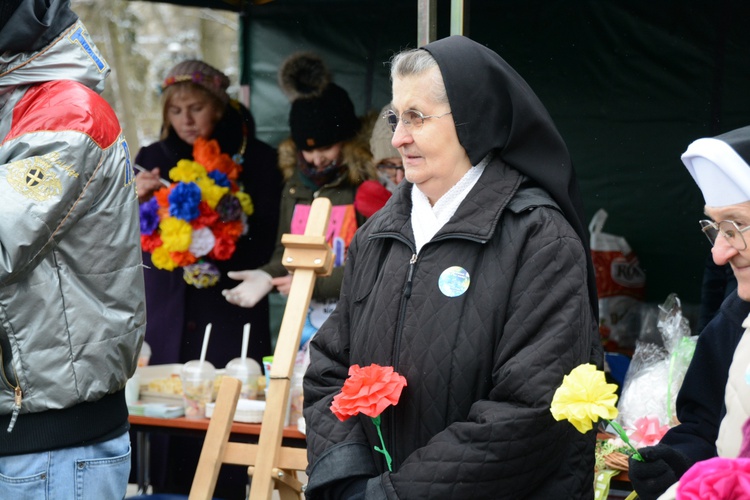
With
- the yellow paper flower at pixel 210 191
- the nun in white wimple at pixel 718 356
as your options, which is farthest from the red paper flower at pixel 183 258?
the nun in white wimple at pixel 718 356

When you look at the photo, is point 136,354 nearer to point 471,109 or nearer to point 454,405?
point 454,405

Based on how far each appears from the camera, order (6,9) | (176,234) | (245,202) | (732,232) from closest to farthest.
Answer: (732,232), (6,9), (176,234), (245,202)

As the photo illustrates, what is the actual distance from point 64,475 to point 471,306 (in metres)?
1.07

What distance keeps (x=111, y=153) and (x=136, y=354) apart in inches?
20.7

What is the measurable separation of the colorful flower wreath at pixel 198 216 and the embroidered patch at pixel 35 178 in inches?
84.1

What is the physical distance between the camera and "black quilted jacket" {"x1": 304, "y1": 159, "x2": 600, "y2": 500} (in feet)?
6.62

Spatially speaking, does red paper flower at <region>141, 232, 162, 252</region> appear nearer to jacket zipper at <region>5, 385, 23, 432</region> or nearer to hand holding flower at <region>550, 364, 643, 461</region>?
jacket zipper at <region>5, 385, 23, 432</region>

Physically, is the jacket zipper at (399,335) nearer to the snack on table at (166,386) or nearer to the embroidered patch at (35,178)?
the embroidered patch at (35,178)

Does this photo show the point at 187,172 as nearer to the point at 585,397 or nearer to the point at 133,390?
the point at 133,390

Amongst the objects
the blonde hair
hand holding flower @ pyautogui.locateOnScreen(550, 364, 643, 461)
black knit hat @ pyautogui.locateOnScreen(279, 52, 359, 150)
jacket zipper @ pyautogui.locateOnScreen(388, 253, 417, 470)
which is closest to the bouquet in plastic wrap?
jacket zipper @ pyautogui.locateOnScreen(388, 253, 417, 470)

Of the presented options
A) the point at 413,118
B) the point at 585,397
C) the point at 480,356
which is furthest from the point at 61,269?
the point at 585,397

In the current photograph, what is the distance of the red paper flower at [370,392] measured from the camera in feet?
6.77

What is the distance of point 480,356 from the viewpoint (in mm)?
2098

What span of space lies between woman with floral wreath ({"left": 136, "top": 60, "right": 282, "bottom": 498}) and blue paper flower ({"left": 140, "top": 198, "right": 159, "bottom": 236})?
24cm
